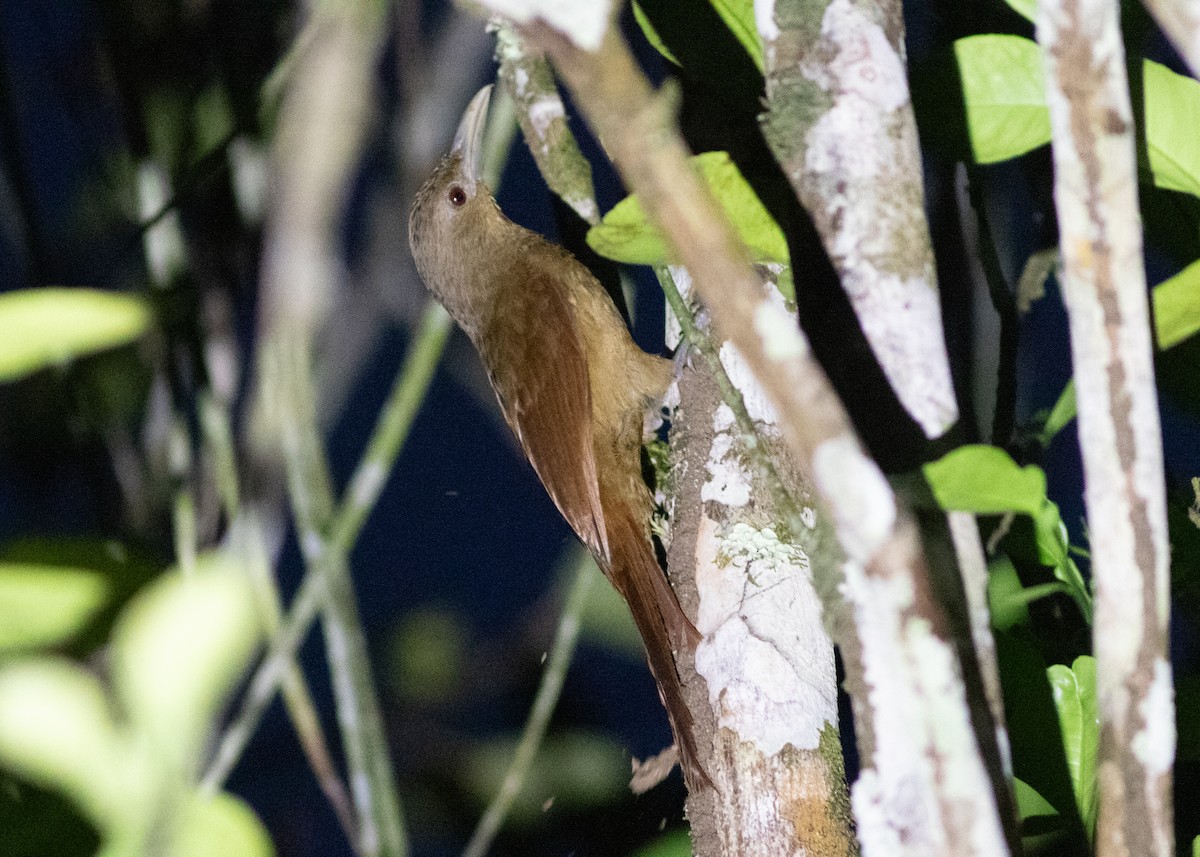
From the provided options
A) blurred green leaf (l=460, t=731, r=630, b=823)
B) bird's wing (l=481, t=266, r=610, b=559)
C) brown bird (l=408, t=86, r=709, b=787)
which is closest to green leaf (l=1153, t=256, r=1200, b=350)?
brown bird (l=408, t=86, r=709, b=787)

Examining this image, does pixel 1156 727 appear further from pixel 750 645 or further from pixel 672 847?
pixel 672 847

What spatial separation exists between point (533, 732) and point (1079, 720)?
98cm

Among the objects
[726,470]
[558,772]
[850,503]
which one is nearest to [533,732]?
[558,772]

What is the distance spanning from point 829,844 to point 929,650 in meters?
0.54

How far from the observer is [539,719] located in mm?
1760

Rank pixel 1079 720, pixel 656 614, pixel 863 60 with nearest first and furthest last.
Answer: pixel 863 60
pixel 1079 720
pixel 656 614

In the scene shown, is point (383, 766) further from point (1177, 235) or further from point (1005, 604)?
point (1177, 235)

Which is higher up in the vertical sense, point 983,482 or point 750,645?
point 983,482

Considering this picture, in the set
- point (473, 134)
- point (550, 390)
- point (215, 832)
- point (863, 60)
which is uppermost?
point (473, 134)

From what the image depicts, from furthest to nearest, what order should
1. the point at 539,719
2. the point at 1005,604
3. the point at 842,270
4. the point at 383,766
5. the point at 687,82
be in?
the point at 539,719, the point at 383,766, the point at 687,82, the point at 1005,604, the point at 842,270

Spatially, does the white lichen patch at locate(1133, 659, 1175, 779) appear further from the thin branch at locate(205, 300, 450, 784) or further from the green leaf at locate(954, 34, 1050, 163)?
the thin branch at locate(205, 300, 450, 784)

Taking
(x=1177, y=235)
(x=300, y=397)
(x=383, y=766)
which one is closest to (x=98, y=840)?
(x=383, y=766)

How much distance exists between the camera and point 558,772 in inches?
71.5

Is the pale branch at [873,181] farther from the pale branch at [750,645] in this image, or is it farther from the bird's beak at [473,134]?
the bird's beak at [473,134]
